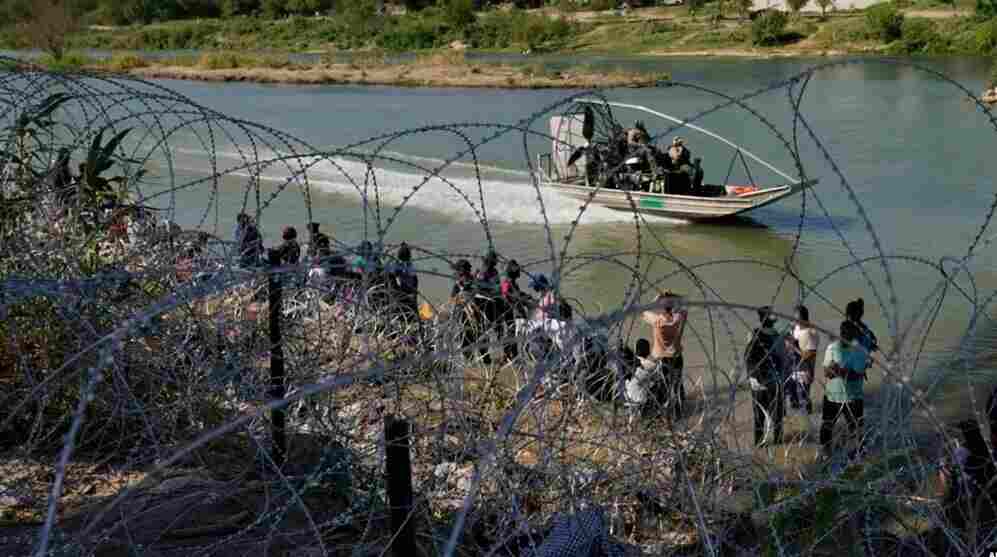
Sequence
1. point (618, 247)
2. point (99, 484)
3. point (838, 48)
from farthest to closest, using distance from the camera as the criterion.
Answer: point (838, 48) → point (618, 247) → point (99, 484)

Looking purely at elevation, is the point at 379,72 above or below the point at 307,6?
below

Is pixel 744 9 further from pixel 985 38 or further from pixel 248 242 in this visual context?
pixel 248 242

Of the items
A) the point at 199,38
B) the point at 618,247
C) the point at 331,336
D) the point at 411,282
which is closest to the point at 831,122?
the point at 618,247

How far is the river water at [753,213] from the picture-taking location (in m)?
13.4

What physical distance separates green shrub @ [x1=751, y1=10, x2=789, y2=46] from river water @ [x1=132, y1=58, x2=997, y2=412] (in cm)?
1685

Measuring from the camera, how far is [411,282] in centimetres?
865

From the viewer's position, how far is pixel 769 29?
51.5 metres

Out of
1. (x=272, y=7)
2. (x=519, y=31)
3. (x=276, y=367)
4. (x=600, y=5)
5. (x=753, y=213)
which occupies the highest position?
(x=272, y=7)

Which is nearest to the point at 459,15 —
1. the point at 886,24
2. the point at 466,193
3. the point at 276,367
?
the point at 886,24

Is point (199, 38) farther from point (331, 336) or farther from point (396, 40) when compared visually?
point (331, 336)

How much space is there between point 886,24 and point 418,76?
20680 millimetres

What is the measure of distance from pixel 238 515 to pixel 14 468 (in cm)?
164

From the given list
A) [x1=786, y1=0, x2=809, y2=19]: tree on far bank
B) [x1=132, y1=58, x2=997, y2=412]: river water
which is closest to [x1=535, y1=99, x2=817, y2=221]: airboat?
[x1=132, y1=58, x2=997, y2=412]: river water

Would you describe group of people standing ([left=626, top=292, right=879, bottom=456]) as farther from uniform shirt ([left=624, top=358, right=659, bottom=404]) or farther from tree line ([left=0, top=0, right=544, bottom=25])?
tree line ([left=0, top=0, right=544, bottom=25])
